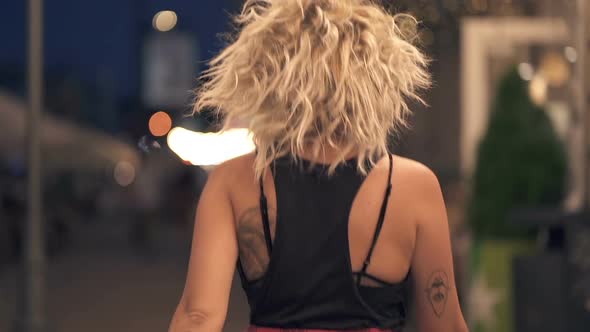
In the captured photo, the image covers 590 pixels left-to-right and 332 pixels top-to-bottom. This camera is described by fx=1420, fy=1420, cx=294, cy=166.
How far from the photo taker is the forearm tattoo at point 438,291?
326 centimetres

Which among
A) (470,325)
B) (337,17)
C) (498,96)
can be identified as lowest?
(470,325)

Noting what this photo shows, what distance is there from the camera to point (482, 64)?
1171cm

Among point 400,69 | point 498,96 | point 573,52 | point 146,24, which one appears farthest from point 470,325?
point 146,24

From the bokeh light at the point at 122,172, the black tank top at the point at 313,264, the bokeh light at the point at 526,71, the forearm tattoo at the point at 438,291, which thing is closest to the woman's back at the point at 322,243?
the black tank top at the point at 313,264

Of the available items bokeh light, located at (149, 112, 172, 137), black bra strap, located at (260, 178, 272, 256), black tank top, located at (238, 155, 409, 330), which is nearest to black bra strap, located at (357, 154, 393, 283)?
black tank top, located at (238, 155, 409, 330)

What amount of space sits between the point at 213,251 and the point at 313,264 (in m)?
0.23

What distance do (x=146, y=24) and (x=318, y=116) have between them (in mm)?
36560

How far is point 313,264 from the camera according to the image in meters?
3.10

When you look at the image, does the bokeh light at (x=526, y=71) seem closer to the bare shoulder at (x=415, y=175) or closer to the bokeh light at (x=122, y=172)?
the bare shoulder at (x=415, y=175)

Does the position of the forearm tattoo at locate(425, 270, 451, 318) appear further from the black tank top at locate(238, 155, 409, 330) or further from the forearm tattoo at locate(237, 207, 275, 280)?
the forearm tattoo at locate(237, 207, 275, 280)

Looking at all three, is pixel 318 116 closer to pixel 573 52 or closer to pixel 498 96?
pixel 573 52

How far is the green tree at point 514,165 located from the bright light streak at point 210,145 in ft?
6.47

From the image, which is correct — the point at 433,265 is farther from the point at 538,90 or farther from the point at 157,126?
the point at 538,90

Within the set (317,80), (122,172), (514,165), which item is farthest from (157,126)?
(122,172)
